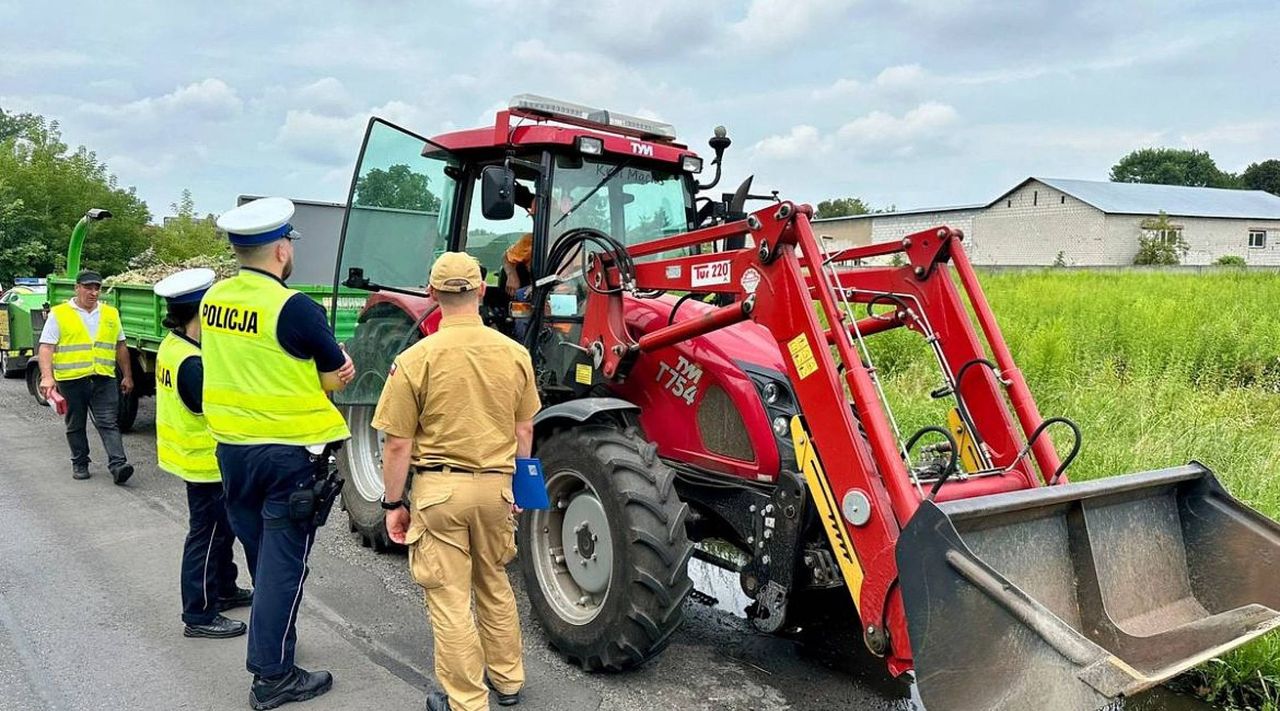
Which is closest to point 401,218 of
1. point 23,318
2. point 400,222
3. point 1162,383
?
point 400,222

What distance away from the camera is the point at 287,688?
141 inches

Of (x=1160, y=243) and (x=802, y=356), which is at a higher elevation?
(x=1160, y=243)

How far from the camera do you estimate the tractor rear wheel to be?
5.55 m

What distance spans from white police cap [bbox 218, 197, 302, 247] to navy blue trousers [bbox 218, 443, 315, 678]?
822 mm

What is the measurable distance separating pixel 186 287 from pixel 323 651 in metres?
1.89

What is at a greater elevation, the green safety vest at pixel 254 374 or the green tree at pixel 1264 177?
the green tree at pixel 1264 177

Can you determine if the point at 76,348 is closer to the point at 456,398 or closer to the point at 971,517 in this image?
the point at 456,398

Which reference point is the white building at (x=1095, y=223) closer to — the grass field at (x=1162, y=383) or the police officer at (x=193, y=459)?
the grass field at (x=1162, y=383)

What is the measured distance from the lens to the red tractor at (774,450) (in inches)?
112

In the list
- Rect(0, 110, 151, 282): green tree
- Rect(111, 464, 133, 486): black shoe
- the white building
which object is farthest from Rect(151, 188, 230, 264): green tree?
the white building

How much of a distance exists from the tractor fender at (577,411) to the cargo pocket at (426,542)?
2.24ft

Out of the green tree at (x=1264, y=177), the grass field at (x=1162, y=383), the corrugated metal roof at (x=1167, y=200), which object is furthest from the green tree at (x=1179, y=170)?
the grass field at (x=1162, y=383)

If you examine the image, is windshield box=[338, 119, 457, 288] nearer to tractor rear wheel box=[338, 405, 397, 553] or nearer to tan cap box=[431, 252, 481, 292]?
tractor rear wheel box=[338, 405, 397, 553]

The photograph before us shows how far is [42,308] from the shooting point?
1062cm
